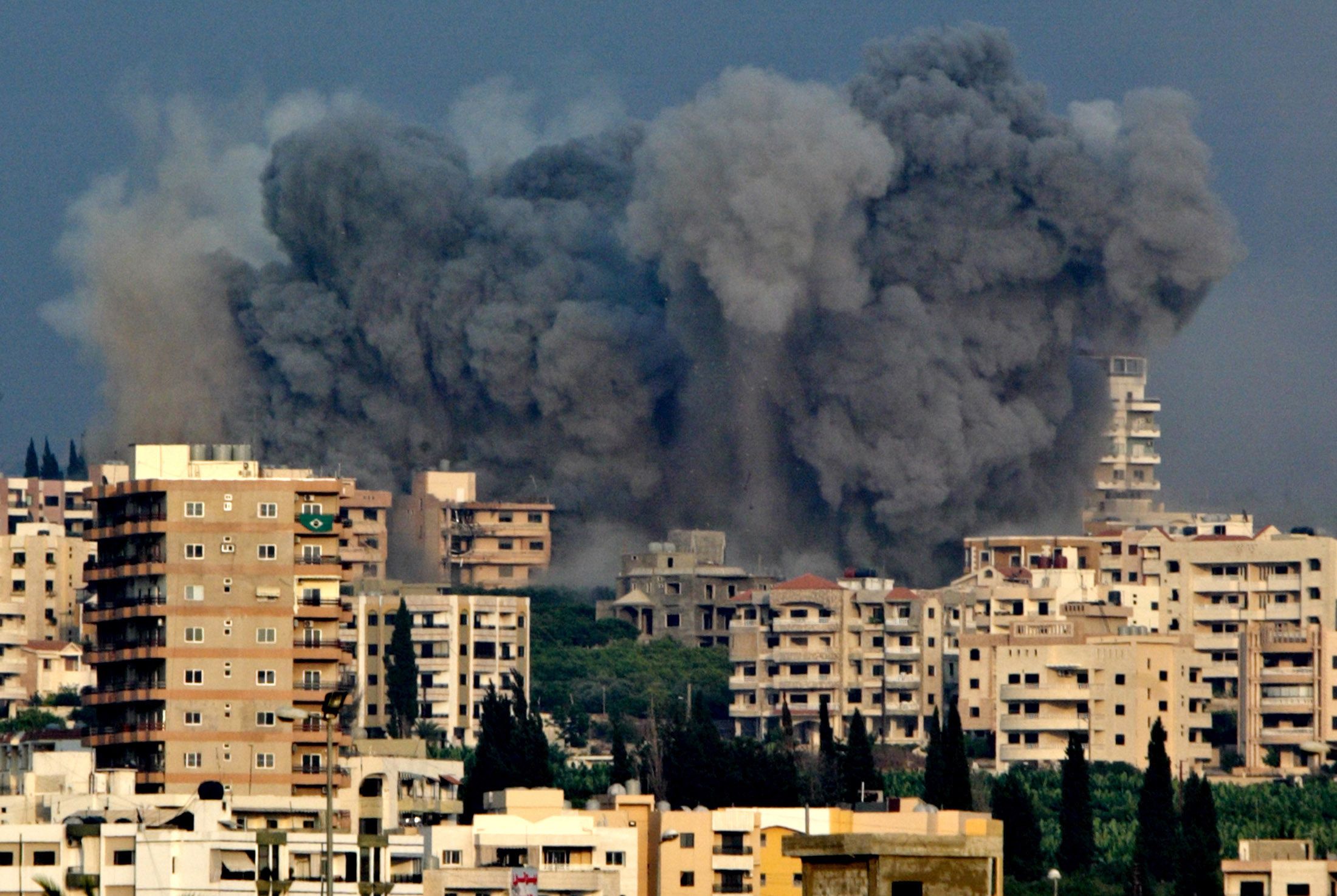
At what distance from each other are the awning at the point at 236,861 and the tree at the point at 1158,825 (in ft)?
56.5

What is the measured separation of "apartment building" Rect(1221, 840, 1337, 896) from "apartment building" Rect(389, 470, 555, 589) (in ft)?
145

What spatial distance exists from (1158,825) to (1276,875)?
22.3 feet

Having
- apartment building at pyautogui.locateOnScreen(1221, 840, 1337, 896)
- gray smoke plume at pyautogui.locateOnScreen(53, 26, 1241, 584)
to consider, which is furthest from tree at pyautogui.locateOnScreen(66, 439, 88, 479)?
apartment building at pyautogui.locateOnScreen(1221, 840, 1337, 896)

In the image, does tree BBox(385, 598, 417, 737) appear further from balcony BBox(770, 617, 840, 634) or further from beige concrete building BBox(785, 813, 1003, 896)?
beige concrete building BBox(785, 813, 1003, 896)

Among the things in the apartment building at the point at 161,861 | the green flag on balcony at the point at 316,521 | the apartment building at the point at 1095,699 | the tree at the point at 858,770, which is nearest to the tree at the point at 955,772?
the tree at the point at 858,770

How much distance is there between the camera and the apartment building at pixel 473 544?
97812 mm

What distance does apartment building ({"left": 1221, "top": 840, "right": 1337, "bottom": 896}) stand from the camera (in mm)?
53844

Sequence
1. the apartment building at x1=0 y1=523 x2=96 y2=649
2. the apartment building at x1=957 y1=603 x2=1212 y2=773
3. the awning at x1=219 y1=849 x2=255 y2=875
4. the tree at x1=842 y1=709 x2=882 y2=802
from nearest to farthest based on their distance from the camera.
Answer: the awning at x1=219 y1=849 x2=255 y2=875
the tree at x1=842 y1=709 x2=882 y2=802
the apartment building at x1=957 y1=603 x2=1212 y2=773
the apartment building at x1=0 y1=523 x2=96 y2=649

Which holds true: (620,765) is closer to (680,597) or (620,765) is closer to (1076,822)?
(1076,822)

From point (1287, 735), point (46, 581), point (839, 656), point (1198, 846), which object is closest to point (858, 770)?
point (1198, 846)

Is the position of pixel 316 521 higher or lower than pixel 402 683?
higher

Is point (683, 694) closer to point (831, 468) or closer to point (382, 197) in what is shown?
point (831, 468)

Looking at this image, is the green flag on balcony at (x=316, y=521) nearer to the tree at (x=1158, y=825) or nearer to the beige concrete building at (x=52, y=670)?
the tree at (x=1158, y=825)

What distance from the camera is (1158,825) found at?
60.8 m
